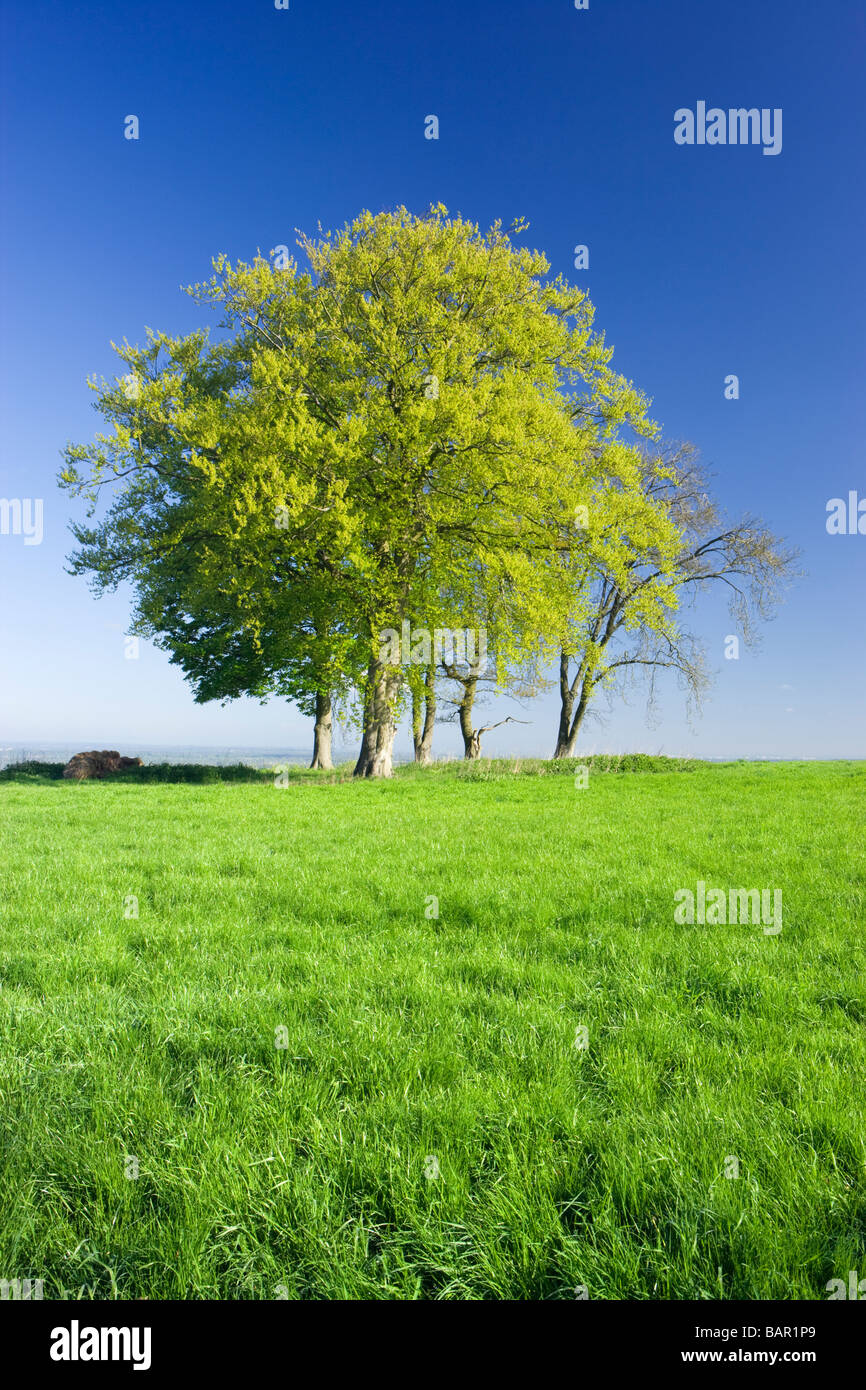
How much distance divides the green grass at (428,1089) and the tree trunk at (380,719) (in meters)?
16.7

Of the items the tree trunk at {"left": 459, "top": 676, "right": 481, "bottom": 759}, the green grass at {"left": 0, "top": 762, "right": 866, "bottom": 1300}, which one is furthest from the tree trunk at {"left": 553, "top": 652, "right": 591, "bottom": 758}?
the green grass at {"left": 0, "top": 762, "right": 866, "bottom": 1300}

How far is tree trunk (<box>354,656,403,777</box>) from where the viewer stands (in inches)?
963

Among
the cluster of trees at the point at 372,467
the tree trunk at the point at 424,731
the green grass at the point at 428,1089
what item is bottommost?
the green grass at the point at 428,1089

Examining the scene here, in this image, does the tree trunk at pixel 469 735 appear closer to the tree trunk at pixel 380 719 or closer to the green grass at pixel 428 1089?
the tree trunk at pixel 380 719

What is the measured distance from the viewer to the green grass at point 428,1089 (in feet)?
8.27

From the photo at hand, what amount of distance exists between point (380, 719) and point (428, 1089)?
21.6m

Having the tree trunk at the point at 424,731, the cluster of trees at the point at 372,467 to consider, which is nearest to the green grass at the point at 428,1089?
the cluster of trees at the point at 372,467

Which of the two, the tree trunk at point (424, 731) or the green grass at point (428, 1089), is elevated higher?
the tree trunk at point (424, 731)

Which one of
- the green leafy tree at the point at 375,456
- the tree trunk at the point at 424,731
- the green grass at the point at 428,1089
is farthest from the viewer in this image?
the tree trunk at the point at 424,731

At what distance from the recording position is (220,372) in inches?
1105

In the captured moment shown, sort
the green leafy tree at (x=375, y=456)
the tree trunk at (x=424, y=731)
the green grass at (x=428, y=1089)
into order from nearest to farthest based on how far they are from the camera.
Result: the green grass at (x=428, y=1089)
the green leafy tree at (x=375, y=456)
the tree trunk at (x=424, y=731)

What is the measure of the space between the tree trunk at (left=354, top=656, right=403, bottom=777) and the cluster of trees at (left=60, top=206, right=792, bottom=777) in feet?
0.27
